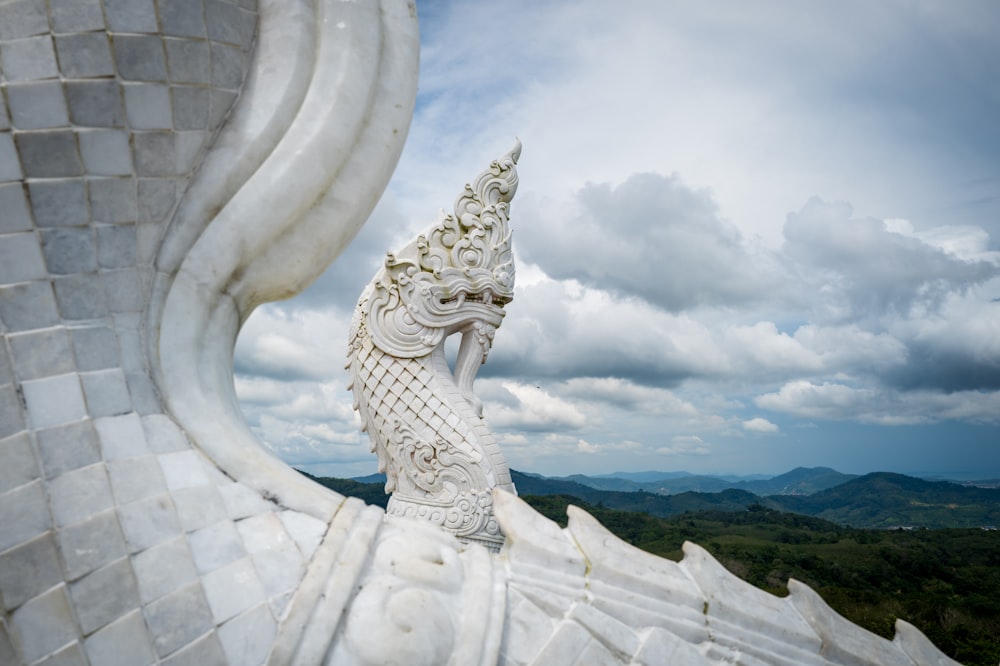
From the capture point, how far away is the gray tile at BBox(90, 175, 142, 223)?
1.39 metres

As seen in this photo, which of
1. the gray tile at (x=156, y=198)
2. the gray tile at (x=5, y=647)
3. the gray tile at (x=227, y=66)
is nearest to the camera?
the gray tile at (x=5, y=647)

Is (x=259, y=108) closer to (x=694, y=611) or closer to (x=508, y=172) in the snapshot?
(x=694, y=611)

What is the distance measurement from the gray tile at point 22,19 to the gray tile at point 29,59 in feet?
0.05

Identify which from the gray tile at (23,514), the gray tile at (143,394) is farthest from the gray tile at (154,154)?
the gray tile at (23,514)

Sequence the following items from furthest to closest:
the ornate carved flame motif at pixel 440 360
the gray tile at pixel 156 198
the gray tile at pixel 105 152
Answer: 1. the ornate carved flame motif at pixel 440 360
2. the gray tile at pixel 156 198
3. the gray tile at pixel 105 152

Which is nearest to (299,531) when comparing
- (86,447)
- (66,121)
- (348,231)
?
(86,447)

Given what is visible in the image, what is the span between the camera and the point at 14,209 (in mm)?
1298

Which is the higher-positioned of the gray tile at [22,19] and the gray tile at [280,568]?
the gray tile at [22,19]

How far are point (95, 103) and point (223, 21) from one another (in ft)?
1.24

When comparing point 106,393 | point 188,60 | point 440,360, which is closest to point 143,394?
point 106,393

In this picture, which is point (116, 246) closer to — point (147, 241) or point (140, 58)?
point (147, 241)

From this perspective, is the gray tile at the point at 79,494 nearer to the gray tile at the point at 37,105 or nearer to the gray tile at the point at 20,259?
the gray tile at the point at 20,259

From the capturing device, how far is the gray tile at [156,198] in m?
1.48

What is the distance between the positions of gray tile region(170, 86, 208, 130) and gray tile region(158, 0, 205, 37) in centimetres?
12
